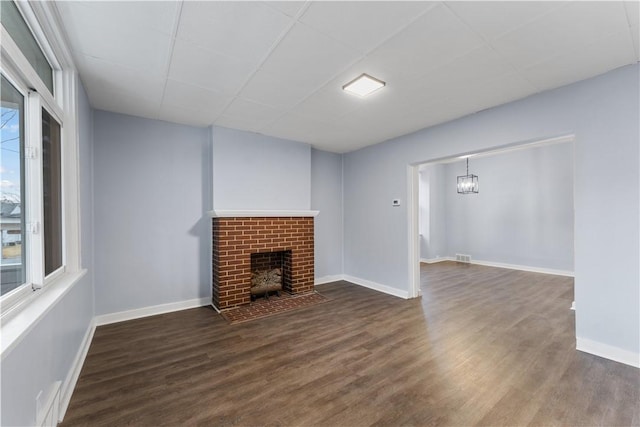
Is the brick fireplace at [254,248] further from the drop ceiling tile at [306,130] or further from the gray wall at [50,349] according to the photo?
the gray wall at [50,349]

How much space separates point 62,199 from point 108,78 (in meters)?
1.19

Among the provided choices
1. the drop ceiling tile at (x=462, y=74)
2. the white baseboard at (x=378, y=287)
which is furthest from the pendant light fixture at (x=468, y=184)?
the drop ceiling tile at (x=462, y=74)

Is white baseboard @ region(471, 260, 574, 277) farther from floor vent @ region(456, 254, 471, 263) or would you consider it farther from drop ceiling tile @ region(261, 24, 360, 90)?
drop ceiling tile @ region(261, 24, 360, 90)

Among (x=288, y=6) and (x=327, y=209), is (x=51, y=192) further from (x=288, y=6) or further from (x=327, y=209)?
(x=327, y=209)

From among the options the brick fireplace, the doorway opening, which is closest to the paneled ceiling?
the brick fireplace

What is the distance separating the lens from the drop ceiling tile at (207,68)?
2.11m

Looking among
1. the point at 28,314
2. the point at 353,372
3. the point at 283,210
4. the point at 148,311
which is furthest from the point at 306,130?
the point at 28,314

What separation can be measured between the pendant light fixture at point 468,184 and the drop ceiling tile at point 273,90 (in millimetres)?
5463

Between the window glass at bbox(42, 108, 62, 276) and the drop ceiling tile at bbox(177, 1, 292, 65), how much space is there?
118 cm

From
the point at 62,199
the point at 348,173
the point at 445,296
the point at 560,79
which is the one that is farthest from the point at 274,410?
the point at 348,173

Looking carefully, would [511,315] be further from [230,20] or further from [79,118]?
[79,118]

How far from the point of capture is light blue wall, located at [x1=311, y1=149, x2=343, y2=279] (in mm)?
5246

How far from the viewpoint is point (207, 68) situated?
2.34 m

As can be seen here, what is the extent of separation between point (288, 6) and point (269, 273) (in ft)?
11.9
